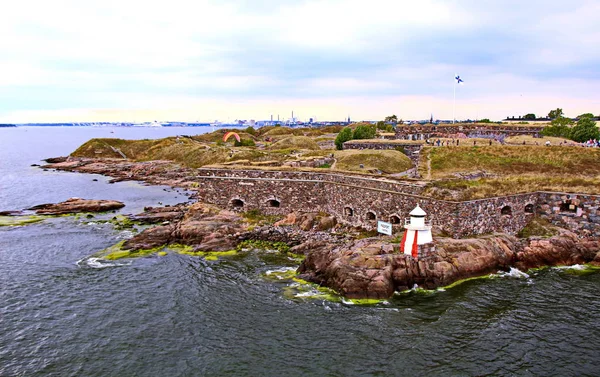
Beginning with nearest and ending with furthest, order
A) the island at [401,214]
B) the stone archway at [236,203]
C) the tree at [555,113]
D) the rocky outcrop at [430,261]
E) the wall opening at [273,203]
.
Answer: the rocky outcrop at [430,261] → the island at [401,214] → the wall opening at [273,203] → the stone archway at [236,203] → the tree at [555,113]

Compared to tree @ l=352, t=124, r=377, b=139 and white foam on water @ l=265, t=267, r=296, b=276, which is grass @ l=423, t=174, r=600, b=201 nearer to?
white foam on water @ l=265, t=267, r=296, b=276

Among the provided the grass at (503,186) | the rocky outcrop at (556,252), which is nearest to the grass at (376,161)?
the grass at (503,186)

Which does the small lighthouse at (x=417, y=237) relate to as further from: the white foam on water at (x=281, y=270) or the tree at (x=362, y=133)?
the tree at (x=362, y=133)

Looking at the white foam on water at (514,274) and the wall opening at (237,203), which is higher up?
the wall opening at (237,203)

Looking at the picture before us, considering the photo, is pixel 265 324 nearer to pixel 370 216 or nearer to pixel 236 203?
pixel 370 216

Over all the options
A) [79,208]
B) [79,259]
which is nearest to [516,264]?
[79,259]

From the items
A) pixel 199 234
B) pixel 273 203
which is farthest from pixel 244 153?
pixel 199 234

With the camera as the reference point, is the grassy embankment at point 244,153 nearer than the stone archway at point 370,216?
No

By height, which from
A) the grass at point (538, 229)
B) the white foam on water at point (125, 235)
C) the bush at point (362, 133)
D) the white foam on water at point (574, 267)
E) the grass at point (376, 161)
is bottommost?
the white foam on water at point (125, 235)
